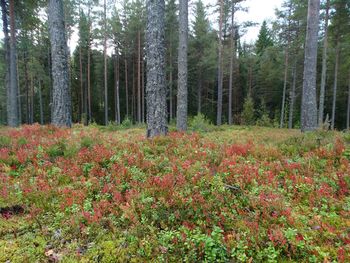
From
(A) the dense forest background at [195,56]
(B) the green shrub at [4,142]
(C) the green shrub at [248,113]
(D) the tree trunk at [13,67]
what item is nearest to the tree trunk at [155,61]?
(B) the green shrub at [4,142]

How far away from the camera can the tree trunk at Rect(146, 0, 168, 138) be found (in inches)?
288

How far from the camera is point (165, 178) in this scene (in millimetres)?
4297

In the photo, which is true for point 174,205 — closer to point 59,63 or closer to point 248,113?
point 59,63

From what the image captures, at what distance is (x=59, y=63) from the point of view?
9.84m

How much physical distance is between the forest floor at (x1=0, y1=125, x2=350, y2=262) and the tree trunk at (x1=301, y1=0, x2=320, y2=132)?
4440mm

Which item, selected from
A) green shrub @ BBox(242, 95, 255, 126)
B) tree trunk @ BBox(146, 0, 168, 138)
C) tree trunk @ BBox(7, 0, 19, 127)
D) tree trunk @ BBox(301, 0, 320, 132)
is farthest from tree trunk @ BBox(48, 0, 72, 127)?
green shrub @ BBox(242, 95, 255, 126)

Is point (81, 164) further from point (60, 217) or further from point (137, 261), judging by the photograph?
point (137, 261)

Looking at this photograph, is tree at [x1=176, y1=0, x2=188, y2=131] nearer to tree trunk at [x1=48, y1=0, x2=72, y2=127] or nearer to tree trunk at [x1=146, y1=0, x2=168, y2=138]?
tree trunk at [x1=146, y1=0, x2=168, y2=138]

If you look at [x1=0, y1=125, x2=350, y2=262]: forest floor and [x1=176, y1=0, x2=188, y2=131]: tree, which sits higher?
[x1=176, y1=0, x2=188, y2=131]: tree

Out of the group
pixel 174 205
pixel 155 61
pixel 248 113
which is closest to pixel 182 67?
pixel 155 61

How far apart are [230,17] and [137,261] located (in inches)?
938

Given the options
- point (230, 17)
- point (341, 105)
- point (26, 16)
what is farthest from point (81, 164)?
point (341, 105)

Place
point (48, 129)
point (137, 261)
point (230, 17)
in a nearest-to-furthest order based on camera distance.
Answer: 1. point (137, 261)
2. point (48, 129)
3. point (230, 17)

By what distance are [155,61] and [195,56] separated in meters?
24.2
